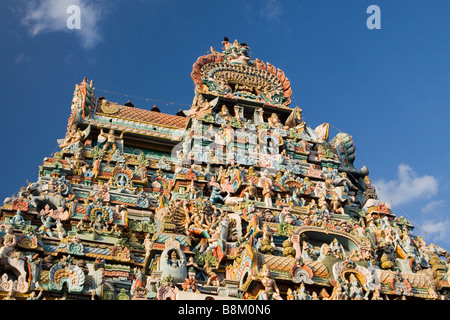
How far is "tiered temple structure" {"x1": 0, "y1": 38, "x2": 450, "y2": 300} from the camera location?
18156 mm

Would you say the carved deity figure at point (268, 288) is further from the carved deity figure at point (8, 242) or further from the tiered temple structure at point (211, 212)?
the carved deity figure at point (8, 242)

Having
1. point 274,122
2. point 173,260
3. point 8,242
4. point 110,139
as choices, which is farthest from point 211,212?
point 274,122

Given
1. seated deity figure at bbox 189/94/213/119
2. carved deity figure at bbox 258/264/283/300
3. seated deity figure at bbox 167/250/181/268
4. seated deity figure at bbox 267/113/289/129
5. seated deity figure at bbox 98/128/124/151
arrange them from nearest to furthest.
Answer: carved deity figure at bbox 258/264/283/300 → seated deity figure at bbox 167/250/181/268 → seated deity figure at bbox 98/128/124/151 → seated deity figure at bbox 189/94/213/119 → seated deity figure at bbox 267/113/289/129

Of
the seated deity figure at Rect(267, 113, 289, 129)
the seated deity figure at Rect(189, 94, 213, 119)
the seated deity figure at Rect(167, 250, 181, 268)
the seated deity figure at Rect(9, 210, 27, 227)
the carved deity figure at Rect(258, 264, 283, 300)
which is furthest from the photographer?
the seated deity figure at Rect(267, 113, 289, 129)

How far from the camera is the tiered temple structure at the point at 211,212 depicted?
1816 centimetres

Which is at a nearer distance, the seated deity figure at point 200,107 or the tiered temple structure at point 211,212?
the tiered temple structure at point 211,212

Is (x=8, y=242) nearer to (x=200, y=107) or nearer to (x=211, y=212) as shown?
(x=211, y=212)

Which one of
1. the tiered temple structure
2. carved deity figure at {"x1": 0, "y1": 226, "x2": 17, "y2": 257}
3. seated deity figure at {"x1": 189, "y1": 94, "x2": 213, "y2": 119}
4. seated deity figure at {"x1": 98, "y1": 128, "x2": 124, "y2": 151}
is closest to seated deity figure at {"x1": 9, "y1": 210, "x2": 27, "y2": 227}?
the tiered temple structure

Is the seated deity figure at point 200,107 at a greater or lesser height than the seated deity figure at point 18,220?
greater

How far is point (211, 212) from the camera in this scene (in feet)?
70.3

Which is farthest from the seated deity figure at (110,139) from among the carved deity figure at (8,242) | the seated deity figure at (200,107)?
the carved deity figure at (8,242)

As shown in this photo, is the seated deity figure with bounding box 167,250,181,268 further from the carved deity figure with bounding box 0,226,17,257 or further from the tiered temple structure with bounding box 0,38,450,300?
the carved deity figure with bounding box 0,226,17,257
